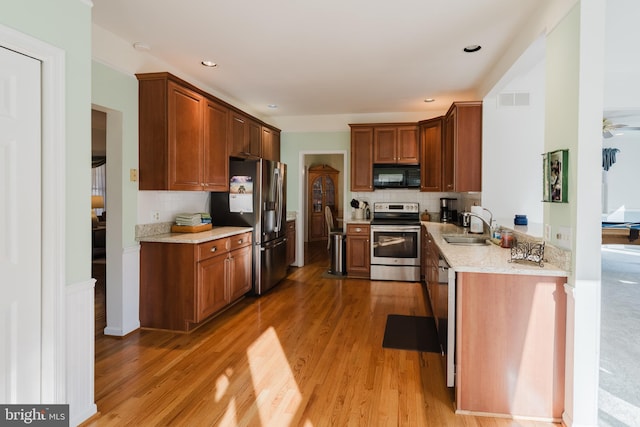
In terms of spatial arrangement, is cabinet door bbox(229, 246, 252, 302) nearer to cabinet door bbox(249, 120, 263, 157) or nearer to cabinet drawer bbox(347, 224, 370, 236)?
cabinet door bbox(249, 120, 263, 157)

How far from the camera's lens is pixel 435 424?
206 cm

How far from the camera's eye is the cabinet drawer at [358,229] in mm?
5602

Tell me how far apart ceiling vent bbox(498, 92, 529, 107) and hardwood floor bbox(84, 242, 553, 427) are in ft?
8.31

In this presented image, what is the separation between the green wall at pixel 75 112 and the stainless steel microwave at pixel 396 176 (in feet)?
14.3

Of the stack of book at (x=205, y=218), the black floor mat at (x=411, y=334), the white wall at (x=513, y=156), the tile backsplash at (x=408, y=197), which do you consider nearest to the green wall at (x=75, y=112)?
the stack of book at (x=205, y=218)

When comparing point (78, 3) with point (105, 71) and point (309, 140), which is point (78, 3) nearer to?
point (105, 71)

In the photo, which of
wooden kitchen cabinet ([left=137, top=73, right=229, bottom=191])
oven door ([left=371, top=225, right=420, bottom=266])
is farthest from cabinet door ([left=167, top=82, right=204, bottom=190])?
oven door ([left=371, top=225, right=420, bottom=266])

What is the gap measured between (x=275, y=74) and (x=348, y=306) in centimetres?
278

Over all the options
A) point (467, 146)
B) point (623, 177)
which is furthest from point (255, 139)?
point (623, 177)

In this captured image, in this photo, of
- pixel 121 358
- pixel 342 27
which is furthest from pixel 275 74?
pixel 121 358

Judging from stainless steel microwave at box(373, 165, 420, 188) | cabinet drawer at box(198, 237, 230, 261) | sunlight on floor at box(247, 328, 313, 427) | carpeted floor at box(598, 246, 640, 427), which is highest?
stainless steel microwave at box(373, 165, 420, 188)

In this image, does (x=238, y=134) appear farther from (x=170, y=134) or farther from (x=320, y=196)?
(x=320, y=196)

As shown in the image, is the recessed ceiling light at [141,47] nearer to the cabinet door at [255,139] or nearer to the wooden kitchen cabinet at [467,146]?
the cabinet door at [255,139]

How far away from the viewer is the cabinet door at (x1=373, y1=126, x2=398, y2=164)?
5.70 meters
